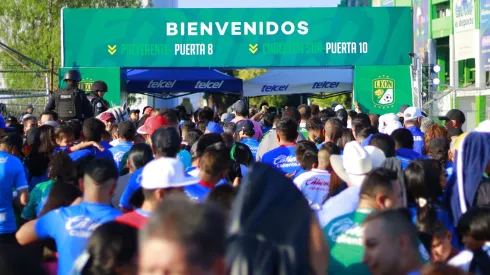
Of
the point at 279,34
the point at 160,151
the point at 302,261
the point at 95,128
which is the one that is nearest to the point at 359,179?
the point at 160,151

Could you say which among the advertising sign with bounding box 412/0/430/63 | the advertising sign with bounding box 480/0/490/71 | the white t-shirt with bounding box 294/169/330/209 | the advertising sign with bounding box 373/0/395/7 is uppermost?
the advertising sign with bounding box 373/0/395/7

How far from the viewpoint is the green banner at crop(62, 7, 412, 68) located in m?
20.7

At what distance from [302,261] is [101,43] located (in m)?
18.2

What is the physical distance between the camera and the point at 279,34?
20812 millimetres

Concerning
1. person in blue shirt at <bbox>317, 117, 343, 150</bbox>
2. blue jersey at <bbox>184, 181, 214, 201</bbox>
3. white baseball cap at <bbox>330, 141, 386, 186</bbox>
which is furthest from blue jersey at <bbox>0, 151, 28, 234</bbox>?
person in blue shirt at <bbox>317, 117, 343, 150</bbox>

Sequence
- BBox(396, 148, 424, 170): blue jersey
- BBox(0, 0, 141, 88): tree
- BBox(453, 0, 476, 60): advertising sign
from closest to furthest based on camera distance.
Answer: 1. BBox(396, 148, 424, 170): blue jersey
2. BBox(0, 0, 141, 88): tree
3. BBox(453, 0, 476, 60): advertising sign

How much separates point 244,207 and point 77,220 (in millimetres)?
2028

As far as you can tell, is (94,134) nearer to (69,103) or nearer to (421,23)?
(69,103)

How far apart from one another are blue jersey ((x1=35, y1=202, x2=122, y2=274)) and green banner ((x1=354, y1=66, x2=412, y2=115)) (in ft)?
53.9

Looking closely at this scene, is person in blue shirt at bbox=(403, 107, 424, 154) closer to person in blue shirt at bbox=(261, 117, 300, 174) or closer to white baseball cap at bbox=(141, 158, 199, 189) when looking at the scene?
person in blue shirt at bbox=(261, 117, 300, 174)

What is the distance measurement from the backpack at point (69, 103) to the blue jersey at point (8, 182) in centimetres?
451

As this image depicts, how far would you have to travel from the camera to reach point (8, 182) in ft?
24.3

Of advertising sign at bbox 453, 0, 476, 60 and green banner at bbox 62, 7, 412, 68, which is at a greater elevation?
advertising sign at bbox 453, 0, 476, 60

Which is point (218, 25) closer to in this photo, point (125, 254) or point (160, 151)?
point (160, 151)
